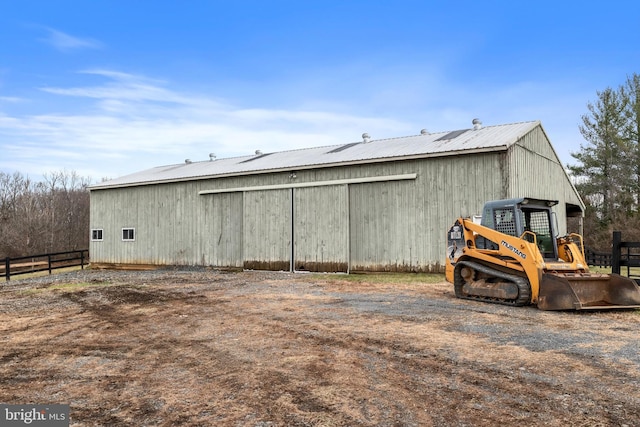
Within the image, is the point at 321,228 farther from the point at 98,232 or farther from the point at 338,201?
the point at 98,232

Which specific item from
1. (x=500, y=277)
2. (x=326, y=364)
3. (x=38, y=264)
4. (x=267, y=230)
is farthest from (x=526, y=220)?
(x=38, y=264)

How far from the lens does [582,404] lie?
14.3 feet

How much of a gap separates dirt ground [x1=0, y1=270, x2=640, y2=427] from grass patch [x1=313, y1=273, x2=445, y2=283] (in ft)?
15.3

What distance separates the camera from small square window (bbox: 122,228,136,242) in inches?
955

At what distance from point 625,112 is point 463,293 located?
33578mm

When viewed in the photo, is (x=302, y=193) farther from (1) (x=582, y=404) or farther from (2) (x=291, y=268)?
(1) (x=582, y=404)

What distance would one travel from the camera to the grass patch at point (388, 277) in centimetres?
1535

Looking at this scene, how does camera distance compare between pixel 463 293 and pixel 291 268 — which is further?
pixel 291 268

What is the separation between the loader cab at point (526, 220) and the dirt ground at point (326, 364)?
1.66 metres

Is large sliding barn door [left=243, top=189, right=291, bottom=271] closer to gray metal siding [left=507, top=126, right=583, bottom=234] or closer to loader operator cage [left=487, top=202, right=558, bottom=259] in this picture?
gray metal siding [left=507, top=126, right=583, bottom=234]

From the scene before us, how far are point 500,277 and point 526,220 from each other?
4.97 feet

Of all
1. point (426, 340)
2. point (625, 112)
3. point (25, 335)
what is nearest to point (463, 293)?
point (426, 340)

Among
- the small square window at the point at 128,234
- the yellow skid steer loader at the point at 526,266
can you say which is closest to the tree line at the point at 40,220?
the small square window at the point at 128,234

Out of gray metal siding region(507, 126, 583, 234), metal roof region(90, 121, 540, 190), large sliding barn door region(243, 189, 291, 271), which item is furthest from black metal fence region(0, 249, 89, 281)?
gray metal siding region(507, 126, 583, 234)
